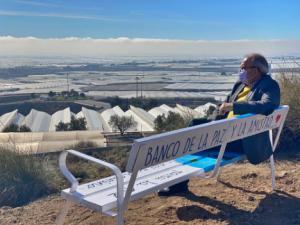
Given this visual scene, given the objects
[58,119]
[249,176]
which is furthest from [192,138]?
[58,119]

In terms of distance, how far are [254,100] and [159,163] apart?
159 centimetres

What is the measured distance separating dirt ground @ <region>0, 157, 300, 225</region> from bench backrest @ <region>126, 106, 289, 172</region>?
2.06 feet

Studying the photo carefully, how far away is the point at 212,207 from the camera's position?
372 cm

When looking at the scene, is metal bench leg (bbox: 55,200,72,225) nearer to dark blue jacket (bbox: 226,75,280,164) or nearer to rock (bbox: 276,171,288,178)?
dark blue jacket (bbox: 226,75,280,164)

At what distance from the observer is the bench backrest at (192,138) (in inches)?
95.9

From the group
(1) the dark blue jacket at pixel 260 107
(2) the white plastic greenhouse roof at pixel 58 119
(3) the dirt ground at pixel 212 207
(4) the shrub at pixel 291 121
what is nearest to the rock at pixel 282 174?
(3) the dirt ground at pixel 212 207

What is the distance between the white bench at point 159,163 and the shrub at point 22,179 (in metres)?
1.74

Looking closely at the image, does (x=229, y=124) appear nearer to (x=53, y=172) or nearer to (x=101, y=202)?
(x=101, y=202)

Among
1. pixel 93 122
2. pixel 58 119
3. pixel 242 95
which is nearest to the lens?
pixel 242 95

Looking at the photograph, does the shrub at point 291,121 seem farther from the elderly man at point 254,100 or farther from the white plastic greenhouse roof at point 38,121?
the white plastic greenhouse roof at point 38,121

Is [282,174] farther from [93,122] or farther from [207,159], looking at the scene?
[93,122]

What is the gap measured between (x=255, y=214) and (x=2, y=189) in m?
2.69

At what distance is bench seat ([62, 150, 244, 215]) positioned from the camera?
276 cm

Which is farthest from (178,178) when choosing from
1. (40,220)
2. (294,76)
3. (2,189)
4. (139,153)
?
(294,76)
